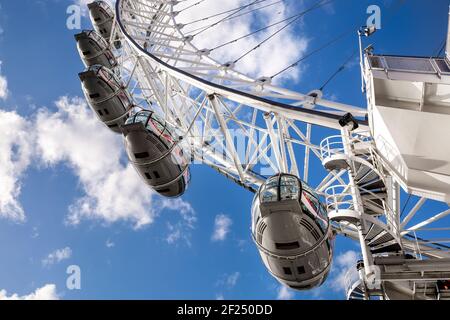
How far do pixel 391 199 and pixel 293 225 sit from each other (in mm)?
5340

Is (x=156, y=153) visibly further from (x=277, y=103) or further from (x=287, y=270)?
(x=287, y=270)

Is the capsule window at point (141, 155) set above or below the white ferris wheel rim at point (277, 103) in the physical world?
below

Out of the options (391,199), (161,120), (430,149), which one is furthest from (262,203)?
(161,120)

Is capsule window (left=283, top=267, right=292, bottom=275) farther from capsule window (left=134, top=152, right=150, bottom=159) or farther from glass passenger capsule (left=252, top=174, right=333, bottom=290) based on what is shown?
capsule window (left=134, top=152, right=150, bottom=159)

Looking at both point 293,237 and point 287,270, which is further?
point 287,270

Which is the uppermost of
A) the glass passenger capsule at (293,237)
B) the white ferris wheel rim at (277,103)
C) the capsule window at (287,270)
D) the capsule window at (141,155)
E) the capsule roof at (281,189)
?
the white ferris wheel rim at (277,103)

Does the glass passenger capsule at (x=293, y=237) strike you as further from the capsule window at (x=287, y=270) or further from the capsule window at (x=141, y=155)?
the capsule window at (x=141, y=155)

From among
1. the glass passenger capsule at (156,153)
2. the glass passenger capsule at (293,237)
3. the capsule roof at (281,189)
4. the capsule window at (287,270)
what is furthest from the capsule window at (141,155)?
the capsule window at (287,270)

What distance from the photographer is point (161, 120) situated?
52.4 feet

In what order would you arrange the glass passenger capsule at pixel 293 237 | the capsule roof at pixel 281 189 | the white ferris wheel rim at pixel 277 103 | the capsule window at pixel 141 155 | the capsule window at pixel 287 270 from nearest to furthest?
the glass passenger capsule at pixel 293 237 < the capsule window at pixel 287 270 < the capsule roof at pixel 281 189 < the white ferris wheel rim at pixel 277 103 < the capsule window at pixel 141 155

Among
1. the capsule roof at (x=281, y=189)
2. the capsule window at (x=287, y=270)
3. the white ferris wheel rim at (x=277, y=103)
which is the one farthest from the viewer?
the white ferris wheel rim at (x=277, y=103)

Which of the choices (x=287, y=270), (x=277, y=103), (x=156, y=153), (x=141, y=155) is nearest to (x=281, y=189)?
(x=287, y=270)

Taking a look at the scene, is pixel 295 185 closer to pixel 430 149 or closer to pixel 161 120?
pixel 430 149
